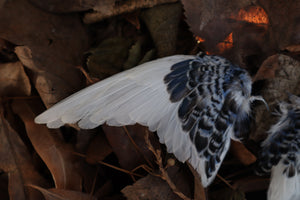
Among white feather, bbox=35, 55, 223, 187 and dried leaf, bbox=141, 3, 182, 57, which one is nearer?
white feather, bbox=35, 55, 223, 187

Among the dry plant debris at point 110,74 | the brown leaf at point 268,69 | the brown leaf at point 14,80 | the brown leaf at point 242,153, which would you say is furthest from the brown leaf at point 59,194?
the brown leaf at point 268,69

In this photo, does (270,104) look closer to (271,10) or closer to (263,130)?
(263,130)

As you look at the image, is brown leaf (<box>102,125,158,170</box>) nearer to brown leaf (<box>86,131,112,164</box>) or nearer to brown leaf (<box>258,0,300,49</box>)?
brown leaf (<box>86,131,112,164</box>)

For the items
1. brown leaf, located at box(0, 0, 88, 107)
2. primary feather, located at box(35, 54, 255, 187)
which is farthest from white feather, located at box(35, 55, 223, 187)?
brown leaf, located at box(0, 0, 88, 107)

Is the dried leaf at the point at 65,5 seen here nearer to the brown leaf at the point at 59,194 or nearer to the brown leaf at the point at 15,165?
the brown leaf at the point at 15,165

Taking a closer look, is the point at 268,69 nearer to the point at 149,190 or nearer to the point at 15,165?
the point at 149,190
